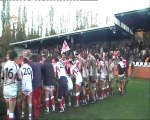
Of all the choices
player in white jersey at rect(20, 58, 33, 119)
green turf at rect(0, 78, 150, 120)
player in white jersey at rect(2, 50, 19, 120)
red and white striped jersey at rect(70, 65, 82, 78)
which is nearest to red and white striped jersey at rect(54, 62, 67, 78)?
red and white striped jersey at rect(70, 65, 82, 78)

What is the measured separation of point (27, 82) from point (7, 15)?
44171 millimetres

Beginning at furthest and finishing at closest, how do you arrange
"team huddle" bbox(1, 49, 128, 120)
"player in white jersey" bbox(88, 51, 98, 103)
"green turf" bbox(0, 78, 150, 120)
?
→ "player in white jersey" bbox(88, 51, 98, 103), "green turf" bbox(0, 78, 150, 120), "team huddle" bbox(1, 49, 128, 120)

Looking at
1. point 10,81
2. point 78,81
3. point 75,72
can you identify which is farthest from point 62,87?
point 10,81

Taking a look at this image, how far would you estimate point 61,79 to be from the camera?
13.8 metres

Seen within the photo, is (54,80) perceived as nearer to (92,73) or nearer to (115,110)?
(115,110)

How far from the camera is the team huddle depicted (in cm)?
1064

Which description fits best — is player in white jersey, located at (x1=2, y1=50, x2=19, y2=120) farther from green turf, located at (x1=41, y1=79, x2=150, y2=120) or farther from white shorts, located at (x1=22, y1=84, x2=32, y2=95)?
green turf, located at (x1=41, y1=79, x2=150, y2=120)

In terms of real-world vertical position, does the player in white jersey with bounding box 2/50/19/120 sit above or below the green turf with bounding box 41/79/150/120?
above

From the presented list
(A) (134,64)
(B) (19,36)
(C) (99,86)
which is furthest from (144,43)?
(B) (19,36)

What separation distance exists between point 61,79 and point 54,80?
439mm

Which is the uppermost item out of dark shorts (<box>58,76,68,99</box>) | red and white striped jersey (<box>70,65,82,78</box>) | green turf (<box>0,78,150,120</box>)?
red and white striped jersey (<box>70,65,82,78</box>)

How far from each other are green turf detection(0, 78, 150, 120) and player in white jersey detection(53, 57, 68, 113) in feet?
1.77

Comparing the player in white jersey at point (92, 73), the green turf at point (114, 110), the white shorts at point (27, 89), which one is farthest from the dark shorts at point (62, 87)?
the player in white jersey at point (92, 73)

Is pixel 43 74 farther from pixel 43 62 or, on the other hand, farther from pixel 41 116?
pixel 41 116
